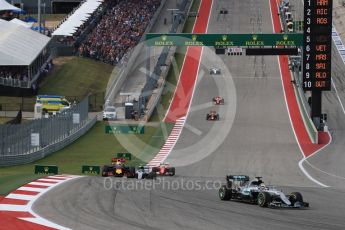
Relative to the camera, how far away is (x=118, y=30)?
96688 mm

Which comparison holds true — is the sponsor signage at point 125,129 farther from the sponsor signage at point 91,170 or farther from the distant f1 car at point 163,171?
the distant f1 car at point 163,171

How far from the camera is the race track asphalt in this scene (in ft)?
64.3

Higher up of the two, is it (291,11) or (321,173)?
(291,11)

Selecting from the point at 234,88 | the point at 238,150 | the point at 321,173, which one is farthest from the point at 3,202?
the point at 234,88

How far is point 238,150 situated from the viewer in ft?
180

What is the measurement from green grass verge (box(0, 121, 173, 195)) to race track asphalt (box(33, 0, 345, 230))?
6.65 ft

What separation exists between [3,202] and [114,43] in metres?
72.2

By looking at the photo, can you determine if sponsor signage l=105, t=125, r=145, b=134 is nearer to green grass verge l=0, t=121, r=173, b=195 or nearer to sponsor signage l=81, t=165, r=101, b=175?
green grass verge l=0, t=121, r=173, b=195

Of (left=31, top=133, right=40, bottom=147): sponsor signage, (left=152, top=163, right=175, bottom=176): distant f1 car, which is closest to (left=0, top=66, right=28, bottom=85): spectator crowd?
(left=31, top=133, right=40, bottom=147): sponsor signage

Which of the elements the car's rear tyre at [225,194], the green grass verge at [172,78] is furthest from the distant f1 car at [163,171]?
the green grass verge at [172,78]

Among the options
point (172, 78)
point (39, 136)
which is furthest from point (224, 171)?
point (172, 78)

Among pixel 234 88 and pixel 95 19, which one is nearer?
pixel 234 88

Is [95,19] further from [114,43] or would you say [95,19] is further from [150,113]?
[150,113]

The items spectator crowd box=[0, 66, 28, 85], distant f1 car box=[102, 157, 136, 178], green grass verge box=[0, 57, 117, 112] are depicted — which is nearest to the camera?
distant f1 car box=[102, 157, 136, 178]
